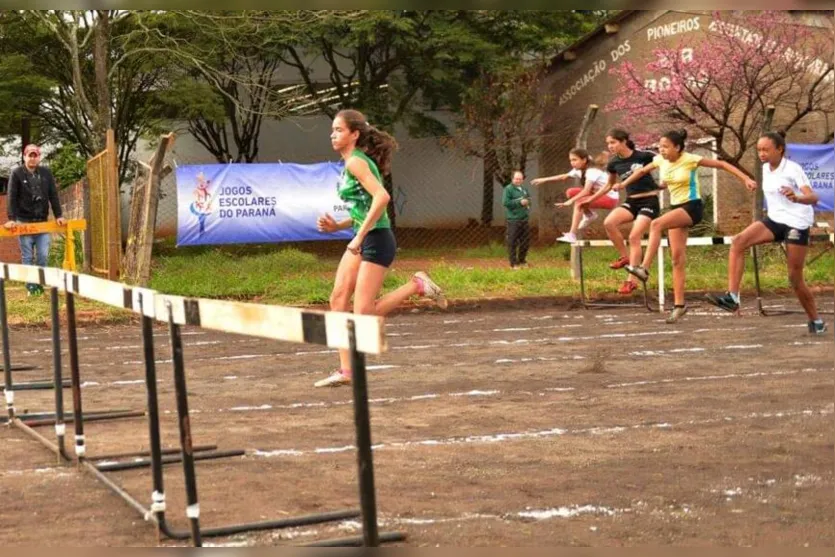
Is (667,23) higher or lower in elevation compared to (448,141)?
higher

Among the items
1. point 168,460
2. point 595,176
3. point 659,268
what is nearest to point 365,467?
point 168,460

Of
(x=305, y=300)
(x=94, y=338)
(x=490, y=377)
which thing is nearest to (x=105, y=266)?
(x=305, y=300)

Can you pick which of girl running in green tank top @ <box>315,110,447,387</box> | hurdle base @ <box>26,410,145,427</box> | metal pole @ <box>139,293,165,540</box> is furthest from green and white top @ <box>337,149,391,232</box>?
metal pole @ <box>139,293,165,540</box>

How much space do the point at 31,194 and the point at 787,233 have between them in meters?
10.2

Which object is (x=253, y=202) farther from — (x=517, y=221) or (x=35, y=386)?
(x=35, y=386)

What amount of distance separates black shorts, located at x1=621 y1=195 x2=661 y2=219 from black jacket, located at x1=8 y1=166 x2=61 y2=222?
7.49 m

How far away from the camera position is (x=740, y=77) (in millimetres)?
23781

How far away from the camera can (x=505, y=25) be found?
32.7m

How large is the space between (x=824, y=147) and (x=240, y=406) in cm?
1349

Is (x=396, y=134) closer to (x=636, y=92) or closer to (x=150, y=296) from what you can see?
(x=636, y=92)

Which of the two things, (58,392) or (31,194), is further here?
(31,194)

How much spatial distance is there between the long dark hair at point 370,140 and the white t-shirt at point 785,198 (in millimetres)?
4587

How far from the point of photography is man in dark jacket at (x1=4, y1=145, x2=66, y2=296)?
18.1 meters

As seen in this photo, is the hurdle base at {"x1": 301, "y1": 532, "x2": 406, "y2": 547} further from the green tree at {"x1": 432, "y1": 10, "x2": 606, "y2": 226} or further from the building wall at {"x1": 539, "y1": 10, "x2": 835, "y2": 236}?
the green tree at {"x1": 432, "y1": 10, "x2": 606, "y2": 226}
